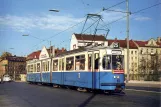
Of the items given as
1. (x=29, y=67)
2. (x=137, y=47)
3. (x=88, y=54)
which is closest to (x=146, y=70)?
(x=137, y=47)

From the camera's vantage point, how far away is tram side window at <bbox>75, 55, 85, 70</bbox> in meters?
24.1

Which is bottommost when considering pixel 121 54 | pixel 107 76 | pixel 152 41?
pixel 107 76

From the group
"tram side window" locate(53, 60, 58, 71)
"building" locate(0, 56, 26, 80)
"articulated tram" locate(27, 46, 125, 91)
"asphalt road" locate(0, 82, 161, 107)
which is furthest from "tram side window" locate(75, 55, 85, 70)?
"building" locate(0, 56, 26, 80)

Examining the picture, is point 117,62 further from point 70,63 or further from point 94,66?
point 70,63

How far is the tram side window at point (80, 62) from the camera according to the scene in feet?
78.9

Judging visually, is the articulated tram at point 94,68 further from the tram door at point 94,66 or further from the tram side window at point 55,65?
the tram side window at point 55,65

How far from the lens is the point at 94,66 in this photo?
2241 centimetres

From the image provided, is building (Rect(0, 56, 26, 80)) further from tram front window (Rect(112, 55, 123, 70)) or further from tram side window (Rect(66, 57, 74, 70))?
tram front window (Rect(112, 55, 123, 70))

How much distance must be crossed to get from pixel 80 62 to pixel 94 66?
97.1 inches

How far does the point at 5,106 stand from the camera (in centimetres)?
1573

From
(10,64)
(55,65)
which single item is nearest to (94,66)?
(55,65)

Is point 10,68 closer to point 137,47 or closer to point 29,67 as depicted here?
point 137,47

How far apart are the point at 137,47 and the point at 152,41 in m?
6.37

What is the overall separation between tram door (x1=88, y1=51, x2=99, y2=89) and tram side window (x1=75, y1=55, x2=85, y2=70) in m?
1.18
